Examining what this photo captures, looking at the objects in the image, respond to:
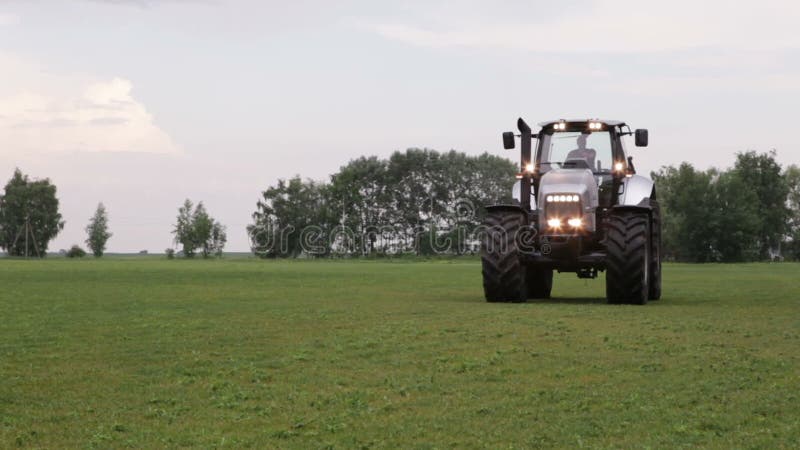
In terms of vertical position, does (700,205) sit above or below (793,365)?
above

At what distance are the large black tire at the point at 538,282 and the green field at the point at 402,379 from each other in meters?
4.69

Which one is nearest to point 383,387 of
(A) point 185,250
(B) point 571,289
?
(B) point 571,289

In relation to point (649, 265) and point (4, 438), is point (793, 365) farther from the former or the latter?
point (649, 265)

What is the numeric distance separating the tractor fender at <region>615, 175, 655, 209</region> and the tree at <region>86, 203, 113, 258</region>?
153381 mm

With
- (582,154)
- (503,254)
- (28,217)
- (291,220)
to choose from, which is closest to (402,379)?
(503,254)

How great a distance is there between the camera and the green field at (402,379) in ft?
24.9

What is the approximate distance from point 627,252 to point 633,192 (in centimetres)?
216

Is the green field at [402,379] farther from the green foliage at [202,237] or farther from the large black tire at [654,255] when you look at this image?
the green foliage at [202,237]

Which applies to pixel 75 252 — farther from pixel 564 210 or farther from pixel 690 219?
pixel 564 210

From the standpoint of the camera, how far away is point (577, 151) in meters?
21.7

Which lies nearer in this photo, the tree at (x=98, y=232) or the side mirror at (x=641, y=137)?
the side mirror at (x=641, y=137)

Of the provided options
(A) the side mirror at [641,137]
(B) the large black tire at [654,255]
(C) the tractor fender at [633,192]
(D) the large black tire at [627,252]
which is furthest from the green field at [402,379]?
(A) the side mirror at [641,137]

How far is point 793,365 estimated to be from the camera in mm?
11148

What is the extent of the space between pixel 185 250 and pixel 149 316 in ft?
427
